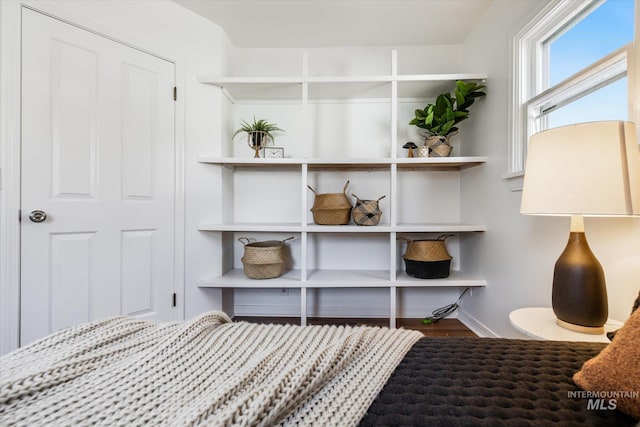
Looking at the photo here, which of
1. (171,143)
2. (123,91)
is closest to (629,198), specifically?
(171,143)

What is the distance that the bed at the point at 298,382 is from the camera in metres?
0.44

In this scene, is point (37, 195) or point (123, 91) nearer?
point (37, 195)

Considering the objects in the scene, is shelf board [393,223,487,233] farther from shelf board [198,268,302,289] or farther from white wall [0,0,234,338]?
white wall [0,0,234,338]

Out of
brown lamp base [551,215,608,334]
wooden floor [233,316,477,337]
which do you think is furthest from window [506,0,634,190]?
wooden floor [233,316,477,337]

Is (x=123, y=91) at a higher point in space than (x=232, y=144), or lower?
higher

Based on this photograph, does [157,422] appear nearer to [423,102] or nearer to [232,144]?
[232,144]

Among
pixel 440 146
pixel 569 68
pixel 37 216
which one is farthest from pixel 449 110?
pixel 37 216

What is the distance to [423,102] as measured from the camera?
2.30 metres

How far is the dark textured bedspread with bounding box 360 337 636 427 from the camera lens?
0.45 m

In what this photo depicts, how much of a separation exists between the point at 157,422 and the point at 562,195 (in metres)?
1.18

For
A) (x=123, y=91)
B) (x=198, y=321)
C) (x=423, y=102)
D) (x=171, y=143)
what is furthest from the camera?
(x=423, y=102)

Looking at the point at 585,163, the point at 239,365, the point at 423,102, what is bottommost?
the point at 239,365

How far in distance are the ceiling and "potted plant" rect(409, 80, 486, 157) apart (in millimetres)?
542

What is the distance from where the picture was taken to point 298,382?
47 cm
